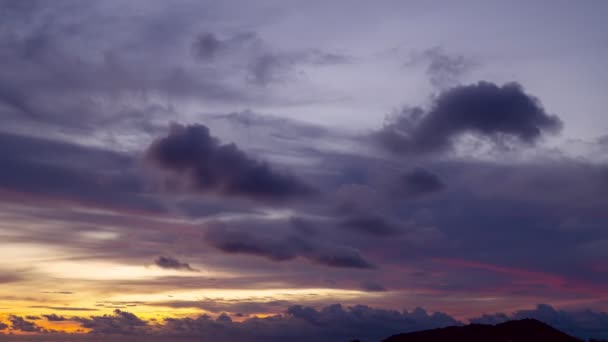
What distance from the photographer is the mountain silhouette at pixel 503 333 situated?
153 m

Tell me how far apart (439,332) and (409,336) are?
1003 centimetres

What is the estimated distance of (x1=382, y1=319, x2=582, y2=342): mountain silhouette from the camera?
501 feet

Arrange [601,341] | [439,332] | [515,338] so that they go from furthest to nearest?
1. [439,332]
2. [515,338]
3. [601,341]

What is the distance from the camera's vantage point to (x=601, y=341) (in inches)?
5531

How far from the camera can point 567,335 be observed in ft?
505

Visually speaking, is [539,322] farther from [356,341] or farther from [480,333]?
[356,341]

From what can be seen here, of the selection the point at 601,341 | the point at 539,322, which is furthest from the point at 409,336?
the point at 601,341

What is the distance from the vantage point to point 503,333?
157375 millimetres

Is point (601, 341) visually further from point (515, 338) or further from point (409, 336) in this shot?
point (409, 336)

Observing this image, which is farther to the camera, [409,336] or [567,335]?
[409,336]

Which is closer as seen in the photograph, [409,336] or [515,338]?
[515,338]

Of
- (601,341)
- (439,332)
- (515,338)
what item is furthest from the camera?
(439,332)

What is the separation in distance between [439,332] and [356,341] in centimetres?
2114

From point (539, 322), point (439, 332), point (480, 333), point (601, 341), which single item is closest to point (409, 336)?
point (439, 332)
